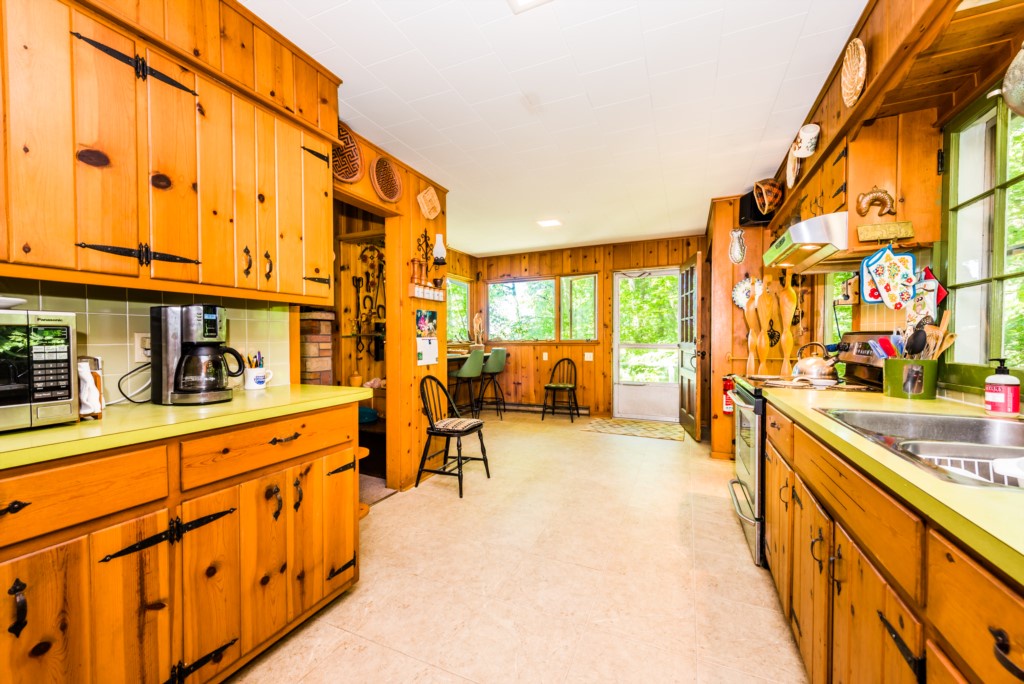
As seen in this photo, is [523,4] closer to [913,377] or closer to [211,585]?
[913,377]

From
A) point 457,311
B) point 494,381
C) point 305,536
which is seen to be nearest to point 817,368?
point 305,536

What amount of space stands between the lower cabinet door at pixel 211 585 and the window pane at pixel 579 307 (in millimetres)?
5157

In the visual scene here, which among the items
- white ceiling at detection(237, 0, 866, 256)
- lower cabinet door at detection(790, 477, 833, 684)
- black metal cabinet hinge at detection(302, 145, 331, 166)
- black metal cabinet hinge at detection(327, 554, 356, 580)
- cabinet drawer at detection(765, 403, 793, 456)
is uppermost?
white ceiling at detection(237, 0, 866, 256)

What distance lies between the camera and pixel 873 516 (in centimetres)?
85

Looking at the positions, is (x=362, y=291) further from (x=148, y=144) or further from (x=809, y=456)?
(x=809, y=456)

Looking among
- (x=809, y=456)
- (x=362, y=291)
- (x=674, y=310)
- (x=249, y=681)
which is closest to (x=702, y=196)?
(x=674, y=310)

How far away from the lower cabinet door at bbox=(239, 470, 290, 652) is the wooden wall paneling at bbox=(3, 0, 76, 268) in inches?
35.1

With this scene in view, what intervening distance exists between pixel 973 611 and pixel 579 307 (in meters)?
5.57

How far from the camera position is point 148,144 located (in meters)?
1.35

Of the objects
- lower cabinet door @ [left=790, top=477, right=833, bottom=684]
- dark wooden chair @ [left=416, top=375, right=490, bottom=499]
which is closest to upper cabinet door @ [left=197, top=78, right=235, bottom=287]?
dark wooden chair @ [left=416, top=375, right=490, bottom=499]

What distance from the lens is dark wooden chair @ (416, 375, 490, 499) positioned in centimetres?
291

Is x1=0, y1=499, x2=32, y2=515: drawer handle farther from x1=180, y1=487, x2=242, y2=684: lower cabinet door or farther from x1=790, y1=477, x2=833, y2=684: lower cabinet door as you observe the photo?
x1=790, y1=477, x2=833, y2=684: lower cabinet door

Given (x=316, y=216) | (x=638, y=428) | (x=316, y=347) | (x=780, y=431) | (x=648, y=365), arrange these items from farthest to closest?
(x=648, y=365) → (x=638, y=428) → (x=316, y=347) → (x=316, y=216) → (x=780, y=431)

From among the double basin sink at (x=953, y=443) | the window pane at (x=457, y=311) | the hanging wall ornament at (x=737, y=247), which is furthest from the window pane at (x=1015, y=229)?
the window pane at (x=457, y=311)
